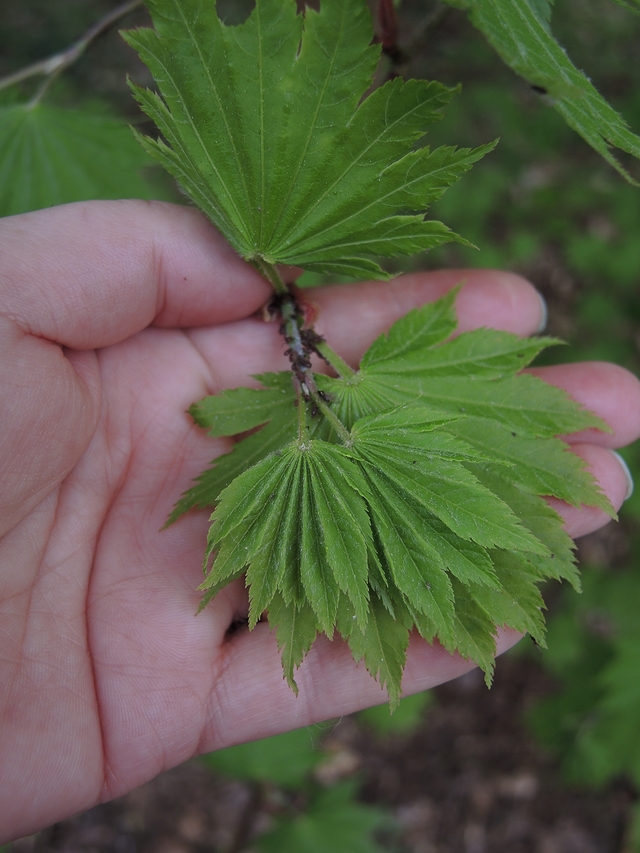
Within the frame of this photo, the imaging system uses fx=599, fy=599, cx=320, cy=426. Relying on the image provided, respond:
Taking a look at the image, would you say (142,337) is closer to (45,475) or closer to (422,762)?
(45,475)

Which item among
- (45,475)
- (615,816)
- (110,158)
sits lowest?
(615,816)

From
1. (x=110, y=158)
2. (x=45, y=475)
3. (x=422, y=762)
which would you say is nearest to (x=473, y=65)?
(x=110, y=158)

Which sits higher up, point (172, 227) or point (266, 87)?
point (266, 87)

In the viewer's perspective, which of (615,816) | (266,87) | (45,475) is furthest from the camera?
(615,816)

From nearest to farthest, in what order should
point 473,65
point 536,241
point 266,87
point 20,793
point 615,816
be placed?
point 266,87 → point 20,793 → point 473,65 → point 536,241 → point 615,816

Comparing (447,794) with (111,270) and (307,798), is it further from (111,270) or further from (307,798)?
(111,270)

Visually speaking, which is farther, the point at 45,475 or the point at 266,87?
the point at 45,475

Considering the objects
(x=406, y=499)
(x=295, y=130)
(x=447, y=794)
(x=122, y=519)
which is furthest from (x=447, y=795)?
(x=295, y=130)
